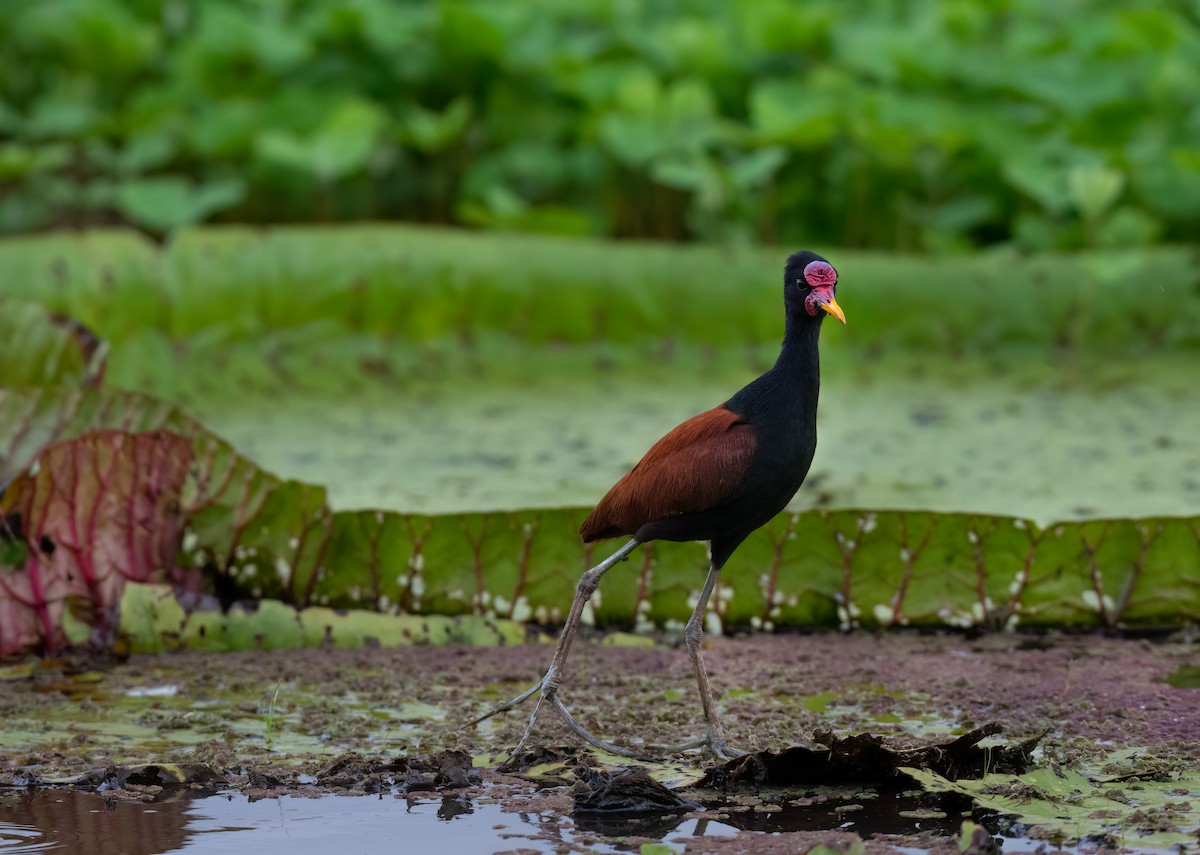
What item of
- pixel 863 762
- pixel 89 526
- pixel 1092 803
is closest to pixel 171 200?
pixel 89 526

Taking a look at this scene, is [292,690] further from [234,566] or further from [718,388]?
[718,388]

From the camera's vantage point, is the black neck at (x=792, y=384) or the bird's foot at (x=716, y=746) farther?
the bird's foot at (x=716, y=746)

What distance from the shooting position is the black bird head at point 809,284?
8.96 ft

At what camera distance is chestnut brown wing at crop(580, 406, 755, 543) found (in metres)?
2.71

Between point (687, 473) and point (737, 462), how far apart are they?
9 cm

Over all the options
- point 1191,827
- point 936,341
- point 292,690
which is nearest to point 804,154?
point 936,341

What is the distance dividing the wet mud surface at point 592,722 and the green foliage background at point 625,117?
8.13 ft

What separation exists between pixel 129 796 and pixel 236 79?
15.6 ft

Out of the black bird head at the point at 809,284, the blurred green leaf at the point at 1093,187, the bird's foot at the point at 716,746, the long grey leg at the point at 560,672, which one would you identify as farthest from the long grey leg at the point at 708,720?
the blurred green leaf at the point at 1093,187

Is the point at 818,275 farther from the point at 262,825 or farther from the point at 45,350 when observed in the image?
the point at 45,350

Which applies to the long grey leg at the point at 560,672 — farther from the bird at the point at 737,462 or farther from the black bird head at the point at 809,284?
the black bird head at the point at 809,284

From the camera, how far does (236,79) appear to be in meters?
6.91

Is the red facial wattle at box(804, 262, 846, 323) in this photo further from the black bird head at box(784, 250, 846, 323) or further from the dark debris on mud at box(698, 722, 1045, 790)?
the dark debris on mud at box(698, 722, 1045, 790)

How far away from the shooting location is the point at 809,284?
275 cm
